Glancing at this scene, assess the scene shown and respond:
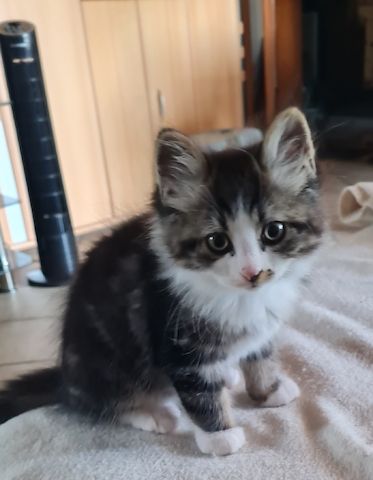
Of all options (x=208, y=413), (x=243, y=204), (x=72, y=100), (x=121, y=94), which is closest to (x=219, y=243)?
(x=243, y=204)

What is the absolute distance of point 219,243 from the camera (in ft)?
2.87

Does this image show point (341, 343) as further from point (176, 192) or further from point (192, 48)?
point (192, 48)

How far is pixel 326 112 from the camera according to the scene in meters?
2.82

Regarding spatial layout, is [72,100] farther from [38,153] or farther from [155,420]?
[155,420]

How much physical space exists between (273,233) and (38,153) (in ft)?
4.01

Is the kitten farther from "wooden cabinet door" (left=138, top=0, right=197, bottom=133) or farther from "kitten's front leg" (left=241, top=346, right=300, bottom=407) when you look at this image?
"wooden cabinet door" (left=138, top=0, right=197, bottom=133)

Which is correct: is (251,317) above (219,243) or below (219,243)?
below

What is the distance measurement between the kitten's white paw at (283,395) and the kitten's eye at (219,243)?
415 mm

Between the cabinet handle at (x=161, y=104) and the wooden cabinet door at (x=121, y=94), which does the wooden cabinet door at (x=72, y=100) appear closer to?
the wooden cabinet door at (x=121, y=94)

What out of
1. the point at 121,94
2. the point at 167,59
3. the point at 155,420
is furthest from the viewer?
the point at 167,59

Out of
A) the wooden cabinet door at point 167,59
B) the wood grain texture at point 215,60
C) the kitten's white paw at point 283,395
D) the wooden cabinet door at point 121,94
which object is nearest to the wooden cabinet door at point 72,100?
the wooden cabinet door at point 121,94

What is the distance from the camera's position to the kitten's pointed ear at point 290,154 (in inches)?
35.1

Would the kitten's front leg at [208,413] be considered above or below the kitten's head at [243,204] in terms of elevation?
below

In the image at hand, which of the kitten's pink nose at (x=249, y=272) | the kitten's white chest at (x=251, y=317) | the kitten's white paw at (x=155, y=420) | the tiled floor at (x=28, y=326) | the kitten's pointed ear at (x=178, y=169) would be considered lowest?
the tiled floor at (x=28, y=326)
